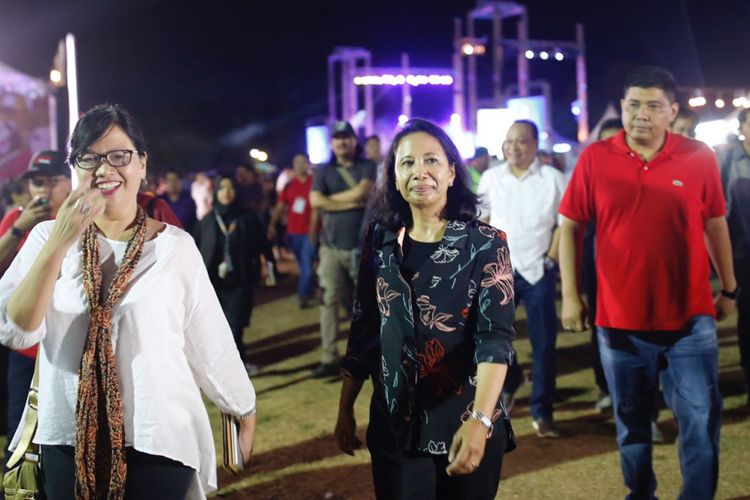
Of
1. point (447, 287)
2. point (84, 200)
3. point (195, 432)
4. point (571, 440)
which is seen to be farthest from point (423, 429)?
point (571, 440)

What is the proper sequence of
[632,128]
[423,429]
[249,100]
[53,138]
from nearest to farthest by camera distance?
[423,429], [632,128], [53,138], [249,100]

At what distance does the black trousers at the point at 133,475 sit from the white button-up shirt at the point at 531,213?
4125mm

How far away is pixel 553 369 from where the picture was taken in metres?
6.47

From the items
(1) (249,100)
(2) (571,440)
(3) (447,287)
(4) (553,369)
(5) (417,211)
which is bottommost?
(2) (571,440)

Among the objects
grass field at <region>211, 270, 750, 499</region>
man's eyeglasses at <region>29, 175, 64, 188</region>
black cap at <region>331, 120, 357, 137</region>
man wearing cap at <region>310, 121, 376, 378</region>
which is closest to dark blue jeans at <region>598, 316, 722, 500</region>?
grass field at <region>211, 270, 750, 499</region>

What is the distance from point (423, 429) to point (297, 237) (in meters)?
10.7

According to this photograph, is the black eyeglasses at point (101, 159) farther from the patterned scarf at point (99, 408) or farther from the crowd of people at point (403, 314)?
the patterned scarf at point (99, 408)

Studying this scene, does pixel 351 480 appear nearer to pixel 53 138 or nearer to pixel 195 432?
pixel 195 432

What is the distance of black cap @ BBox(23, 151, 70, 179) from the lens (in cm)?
519

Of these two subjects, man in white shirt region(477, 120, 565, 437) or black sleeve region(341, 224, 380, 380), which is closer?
black sleeve region(341, 224, 380, 380)

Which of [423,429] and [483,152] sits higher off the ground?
[483,152]

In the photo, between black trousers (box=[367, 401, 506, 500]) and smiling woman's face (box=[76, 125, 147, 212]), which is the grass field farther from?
smiling woman's face (box=[76, 125, 147, 212])

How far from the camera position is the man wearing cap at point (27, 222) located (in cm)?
448

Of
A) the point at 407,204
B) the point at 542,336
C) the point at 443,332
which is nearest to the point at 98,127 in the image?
the point at 407,204
